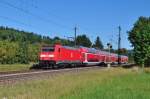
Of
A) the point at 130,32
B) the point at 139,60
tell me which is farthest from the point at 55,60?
the point at 130,32

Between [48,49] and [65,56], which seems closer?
[48,49]

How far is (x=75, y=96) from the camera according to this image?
17.8 metres

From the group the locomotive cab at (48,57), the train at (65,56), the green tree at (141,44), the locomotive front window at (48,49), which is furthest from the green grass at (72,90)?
the green tree at (141,44)

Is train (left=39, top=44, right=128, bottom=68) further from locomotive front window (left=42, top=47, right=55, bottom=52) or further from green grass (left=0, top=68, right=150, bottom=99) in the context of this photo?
green grass (left=0, top=68, right=150, bottom=99)

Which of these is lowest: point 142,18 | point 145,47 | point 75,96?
point 75,96

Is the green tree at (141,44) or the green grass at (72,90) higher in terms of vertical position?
the green tree at (141,44)

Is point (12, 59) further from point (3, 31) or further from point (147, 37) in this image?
point (3, 31)

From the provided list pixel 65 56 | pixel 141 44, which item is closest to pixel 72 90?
pixel 65 56

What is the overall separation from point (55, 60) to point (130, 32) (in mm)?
30869

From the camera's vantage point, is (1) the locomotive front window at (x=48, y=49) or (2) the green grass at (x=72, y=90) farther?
(1) the locomotive front window at (x=48, y=49)

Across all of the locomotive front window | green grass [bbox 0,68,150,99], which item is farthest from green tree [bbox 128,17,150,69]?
green grass [bbox 0,68,150,99]

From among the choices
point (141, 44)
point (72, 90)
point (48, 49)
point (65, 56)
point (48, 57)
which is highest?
point (141, 44)

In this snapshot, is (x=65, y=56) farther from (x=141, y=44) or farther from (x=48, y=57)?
(x=141, y=44)

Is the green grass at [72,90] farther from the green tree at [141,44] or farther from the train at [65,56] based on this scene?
the green tree at [141,44]
